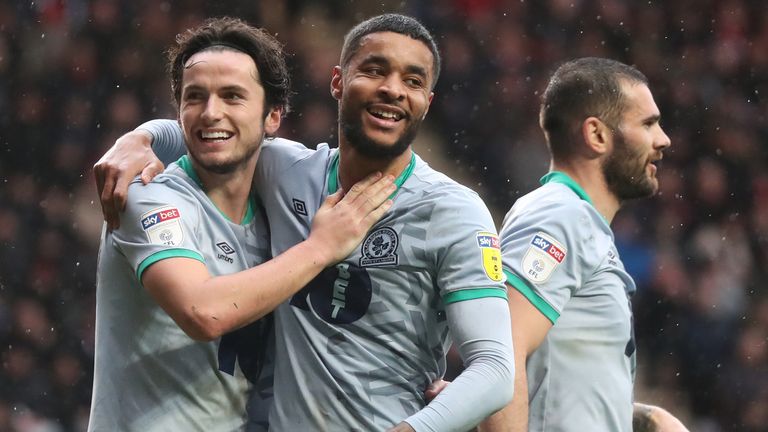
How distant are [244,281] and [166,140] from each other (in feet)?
2.90

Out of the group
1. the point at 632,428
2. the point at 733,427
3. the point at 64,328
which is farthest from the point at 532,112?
the point at 632,428

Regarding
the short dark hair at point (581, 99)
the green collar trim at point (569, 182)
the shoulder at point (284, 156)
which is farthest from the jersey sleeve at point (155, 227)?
the short dark hair at point (581, 99)

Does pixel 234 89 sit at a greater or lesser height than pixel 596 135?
greater

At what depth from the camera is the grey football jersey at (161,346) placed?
3344 millimetres

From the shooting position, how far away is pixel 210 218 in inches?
137

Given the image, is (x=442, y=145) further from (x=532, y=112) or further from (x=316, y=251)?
(x=316, y=251)

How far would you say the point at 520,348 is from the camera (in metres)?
3.59

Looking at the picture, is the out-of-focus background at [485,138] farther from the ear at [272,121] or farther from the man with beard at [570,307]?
the ear at [272,121]

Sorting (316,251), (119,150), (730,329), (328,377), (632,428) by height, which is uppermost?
(119,150)

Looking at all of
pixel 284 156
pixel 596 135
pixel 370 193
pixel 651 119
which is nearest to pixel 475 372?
pixel 370 193

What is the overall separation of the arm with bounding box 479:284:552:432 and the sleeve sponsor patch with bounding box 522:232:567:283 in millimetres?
76

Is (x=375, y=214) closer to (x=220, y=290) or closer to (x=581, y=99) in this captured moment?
(x=220, y=290)

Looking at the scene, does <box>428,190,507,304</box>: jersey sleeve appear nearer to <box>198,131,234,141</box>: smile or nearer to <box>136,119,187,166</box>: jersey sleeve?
<box>198,131,234,141</box>: smile

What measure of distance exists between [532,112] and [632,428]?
437 cm
